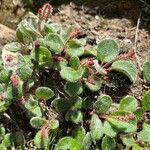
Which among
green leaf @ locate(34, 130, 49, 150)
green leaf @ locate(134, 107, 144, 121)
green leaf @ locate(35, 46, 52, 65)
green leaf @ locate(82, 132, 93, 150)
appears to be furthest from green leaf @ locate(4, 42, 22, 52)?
green leaf @ locate(134, 107, 144, 121)

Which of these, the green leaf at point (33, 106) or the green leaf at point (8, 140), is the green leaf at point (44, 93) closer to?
the green leaf at point (33, 106)

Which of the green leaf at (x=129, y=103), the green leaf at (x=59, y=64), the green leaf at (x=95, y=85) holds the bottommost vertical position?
the green leaf at (x=129, y=103)

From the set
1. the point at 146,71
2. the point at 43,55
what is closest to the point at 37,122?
the point at 43,55

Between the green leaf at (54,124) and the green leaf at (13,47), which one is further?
the green leaf at (13,47)

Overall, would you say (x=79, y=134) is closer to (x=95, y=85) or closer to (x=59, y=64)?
(x=95, y=85)

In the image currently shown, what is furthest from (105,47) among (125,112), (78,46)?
(125,112)

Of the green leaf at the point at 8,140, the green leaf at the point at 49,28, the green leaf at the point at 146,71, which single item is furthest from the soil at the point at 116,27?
A: the green leaf at the point at 8,140

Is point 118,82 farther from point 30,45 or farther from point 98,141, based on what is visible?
point 30,45
